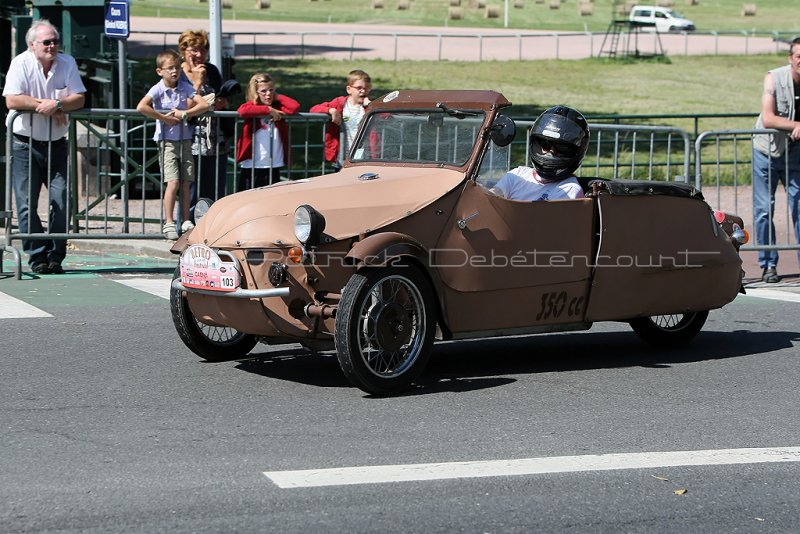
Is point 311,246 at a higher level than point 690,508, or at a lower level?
higher

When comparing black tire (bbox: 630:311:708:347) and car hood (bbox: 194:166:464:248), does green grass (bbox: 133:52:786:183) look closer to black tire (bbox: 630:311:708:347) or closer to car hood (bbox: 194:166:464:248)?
black tire (bbox: 630:311:708:347)

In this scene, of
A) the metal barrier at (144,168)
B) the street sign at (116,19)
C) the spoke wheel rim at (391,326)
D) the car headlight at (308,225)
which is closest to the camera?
the car headlight at (308,225)

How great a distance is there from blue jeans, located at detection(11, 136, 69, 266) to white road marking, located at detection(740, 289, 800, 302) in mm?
6011

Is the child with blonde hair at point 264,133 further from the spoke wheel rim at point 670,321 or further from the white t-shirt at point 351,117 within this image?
the spoke wheel rim at point 670,321

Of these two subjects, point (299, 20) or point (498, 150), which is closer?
point (498, 150)

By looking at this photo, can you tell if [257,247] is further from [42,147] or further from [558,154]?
[42,147]

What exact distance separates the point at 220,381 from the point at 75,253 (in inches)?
251

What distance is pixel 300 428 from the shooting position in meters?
6.52

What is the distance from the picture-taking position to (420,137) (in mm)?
8250

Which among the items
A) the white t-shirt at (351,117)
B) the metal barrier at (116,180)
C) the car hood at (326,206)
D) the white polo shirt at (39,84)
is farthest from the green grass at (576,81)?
the car hood at (326,206)

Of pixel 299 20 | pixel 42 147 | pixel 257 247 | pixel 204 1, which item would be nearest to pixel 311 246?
pixel 257 247

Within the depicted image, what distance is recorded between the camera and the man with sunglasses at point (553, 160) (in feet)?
26.9

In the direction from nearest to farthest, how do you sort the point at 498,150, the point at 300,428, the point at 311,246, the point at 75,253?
the point at 300,428 < the point at 311,246 < the point at 498,150 < the point at 75,253

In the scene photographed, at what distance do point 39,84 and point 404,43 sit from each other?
44.8 metres
